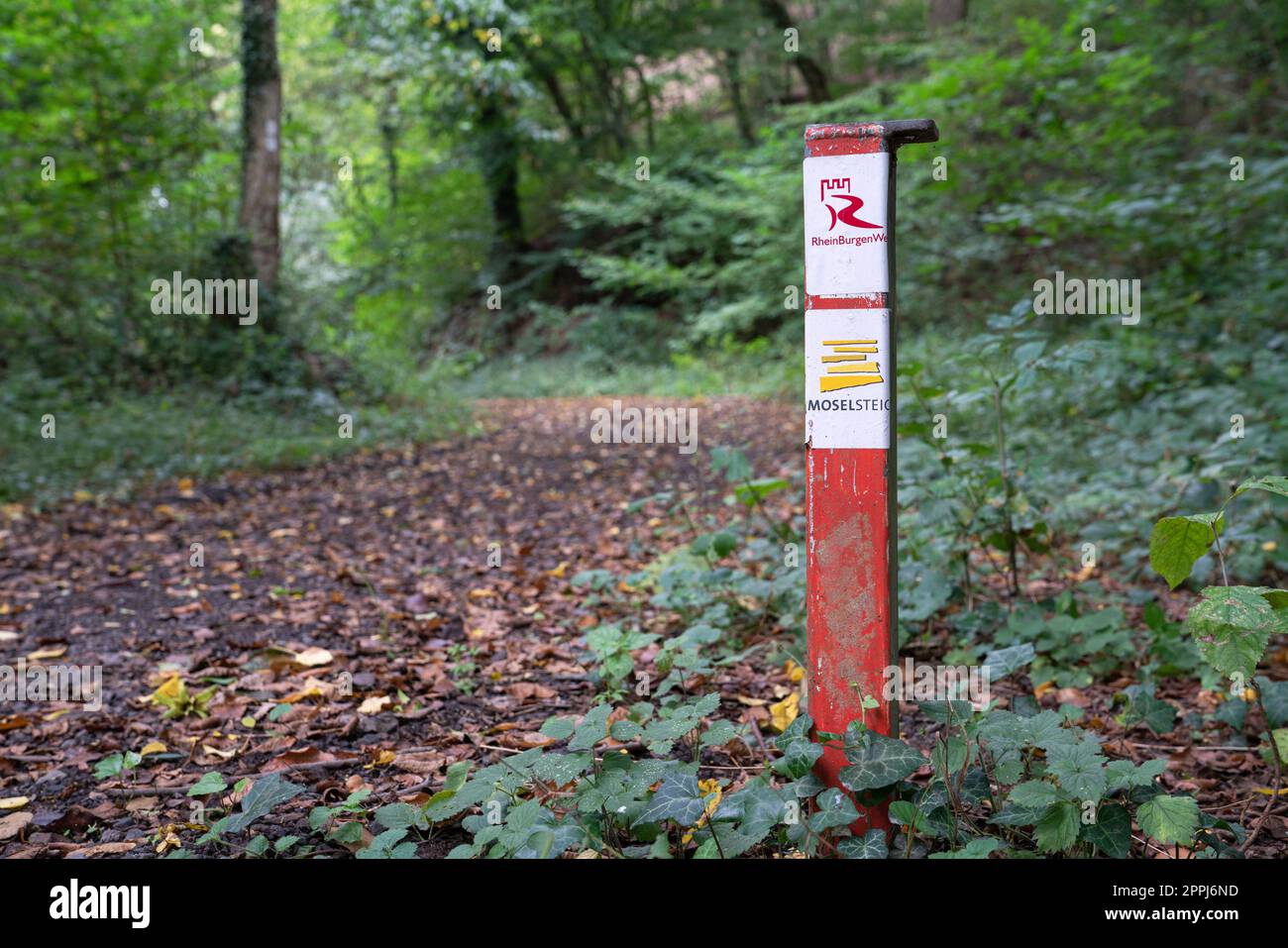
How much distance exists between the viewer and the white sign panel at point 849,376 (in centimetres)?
208

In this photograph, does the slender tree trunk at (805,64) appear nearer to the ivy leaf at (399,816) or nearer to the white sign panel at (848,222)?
the white sign panel at (848,222)

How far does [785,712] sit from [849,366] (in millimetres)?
1346

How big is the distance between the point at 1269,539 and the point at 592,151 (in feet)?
66.1

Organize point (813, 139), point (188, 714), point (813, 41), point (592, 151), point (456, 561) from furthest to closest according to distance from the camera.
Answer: point (592, 151), point (813, 41), point (456, 561), point (188, 714), point (813, 139)

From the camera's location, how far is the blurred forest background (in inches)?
227

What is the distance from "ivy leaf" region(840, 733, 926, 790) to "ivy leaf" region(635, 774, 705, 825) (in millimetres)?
332

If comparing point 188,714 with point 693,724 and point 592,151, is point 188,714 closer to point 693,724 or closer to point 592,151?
point 693,724

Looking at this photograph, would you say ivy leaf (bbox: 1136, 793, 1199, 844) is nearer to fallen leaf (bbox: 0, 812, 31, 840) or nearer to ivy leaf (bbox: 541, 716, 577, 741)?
ivy leaf (bbox: 541, 716, 577, 741)

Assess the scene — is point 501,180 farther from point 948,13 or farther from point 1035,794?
point 1035,794

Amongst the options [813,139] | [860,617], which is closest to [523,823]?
[860,617]

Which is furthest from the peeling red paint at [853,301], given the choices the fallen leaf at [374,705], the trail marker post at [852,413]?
the fallen leaf at [374,705]

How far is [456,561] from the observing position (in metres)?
5.49

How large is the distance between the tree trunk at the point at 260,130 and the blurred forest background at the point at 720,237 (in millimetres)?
35

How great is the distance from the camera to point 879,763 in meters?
2.06
